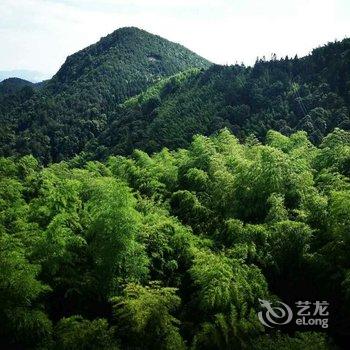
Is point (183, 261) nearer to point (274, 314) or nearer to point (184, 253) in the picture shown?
point (184, 253)

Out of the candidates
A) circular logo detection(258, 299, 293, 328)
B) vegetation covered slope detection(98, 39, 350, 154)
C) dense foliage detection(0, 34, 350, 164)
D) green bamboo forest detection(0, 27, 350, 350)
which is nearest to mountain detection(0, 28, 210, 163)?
dense foliage detection(0, 34, 350, 164)

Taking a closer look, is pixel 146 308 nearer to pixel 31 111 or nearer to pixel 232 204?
pixel 232 204

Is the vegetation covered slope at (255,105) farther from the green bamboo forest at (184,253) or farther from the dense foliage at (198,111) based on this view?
the green bamboo forest at (184,253)

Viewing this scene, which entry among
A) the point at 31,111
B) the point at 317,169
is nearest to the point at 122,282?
the point at 317,169

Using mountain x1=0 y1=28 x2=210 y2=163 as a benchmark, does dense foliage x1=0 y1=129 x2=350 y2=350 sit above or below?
Result: below

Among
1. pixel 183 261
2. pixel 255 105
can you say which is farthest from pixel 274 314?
pixel 255 105

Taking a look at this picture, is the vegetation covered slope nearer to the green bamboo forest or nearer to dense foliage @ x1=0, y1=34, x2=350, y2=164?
dense foliage @ x1=0, y1=34, x2=350, y2=164
